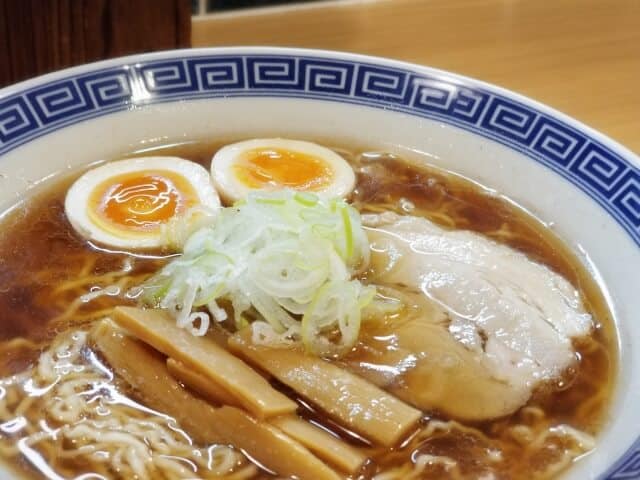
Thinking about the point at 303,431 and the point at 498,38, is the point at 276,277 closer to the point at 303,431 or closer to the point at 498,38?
the point at 303,431

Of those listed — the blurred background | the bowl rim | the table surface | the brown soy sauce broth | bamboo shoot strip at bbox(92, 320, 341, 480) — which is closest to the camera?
bamboo shoot strip at bbox(92, 320, 341, 480)

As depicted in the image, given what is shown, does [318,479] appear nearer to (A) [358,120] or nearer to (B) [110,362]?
(B) [110,362]

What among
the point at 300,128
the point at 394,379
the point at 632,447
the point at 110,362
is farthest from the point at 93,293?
the point at 632,447

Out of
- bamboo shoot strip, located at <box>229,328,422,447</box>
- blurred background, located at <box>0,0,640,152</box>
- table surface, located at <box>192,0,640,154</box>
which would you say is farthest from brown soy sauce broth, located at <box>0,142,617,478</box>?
table surface, located at <box>192,0,640,154</box>

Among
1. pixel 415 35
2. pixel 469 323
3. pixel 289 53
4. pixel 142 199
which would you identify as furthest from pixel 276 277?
pixel 415 35

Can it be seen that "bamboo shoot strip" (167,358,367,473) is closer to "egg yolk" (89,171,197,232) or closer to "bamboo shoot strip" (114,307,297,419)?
"bamboo shoot strip" (114,307,297,419)
